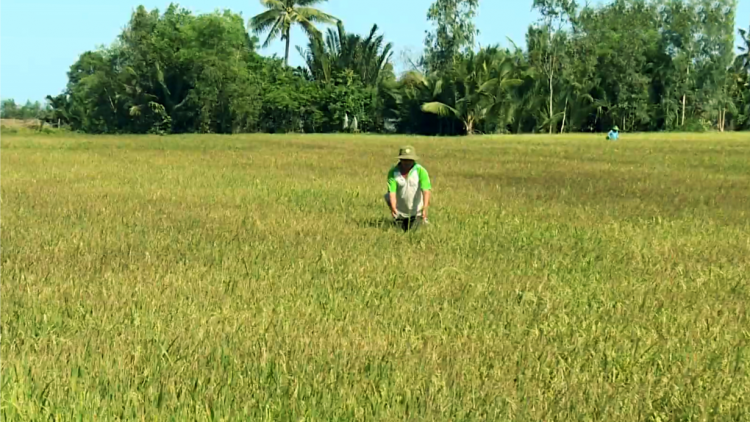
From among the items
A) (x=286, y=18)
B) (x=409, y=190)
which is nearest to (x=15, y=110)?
(x=286, y=18)

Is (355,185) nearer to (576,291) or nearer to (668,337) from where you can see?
(576,291)

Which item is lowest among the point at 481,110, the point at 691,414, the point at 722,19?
the point at 691,414

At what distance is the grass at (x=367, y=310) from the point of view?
394 cm

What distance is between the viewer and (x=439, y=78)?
56.3 m

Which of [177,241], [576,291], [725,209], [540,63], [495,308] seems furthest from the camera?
[540,63]

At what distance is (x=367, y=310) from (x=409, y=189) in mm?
4224

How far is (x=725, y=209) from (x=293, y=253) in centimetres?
802

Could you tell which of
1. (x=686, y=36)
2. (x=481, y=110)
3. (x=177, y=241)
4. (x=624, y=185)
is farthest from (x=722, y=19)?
(x=177, y=241)

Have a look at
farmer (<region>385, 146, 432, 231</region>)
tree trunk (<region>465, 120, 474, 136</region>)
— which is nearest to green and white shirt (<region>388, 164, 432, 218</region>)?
farmer (<region>385, 146, 432, 231</region>)

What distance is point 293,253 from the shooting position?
841cm

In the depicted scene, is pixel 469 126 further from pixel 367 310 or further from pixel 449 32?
pixel 367 310

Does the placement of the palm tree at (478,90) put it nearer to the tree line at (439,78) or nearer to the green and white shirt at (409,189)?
the tree line at (439,78)

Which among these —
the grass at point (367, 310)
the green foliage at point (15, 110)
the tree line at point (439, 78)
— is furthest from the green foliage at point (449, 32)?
the green foliage at point (15, 110)

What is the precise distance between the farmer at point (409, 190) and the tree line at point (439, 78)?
43.2 meters
